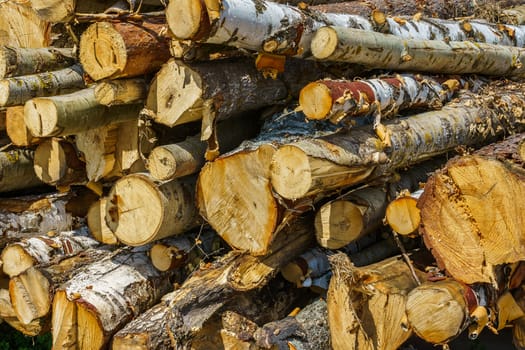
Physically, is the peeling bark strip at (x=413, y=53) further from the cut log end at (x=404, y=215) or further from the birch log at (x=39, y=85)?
the birch log at (x=39, y=85)

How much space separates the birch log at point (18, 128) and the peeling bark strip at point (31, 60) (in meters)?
0.24

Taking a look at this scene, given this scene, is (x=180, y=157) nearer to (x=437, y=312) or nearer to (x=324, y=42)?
(x=324, y=42)

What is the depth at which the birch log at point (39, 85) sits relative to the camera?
144 inches

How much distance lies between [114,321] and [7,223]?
1170 mm

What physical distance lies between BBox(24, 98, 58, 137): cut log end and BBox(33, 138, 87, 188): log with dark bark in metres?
0.55

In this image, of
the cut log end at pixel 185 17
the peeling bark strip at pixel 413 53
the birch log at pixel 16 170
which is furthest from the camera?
the birch log at pixel 16 170

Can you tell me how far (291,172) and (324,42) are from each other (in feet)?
2.93

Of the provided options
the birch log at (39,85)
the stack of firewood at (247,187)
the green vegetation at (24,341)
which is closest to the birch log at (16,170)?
the stack of firewood at (247,187)

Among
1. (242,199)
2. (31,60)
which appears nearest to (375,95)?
(242,199)

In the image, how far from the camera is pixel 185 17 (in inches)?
119

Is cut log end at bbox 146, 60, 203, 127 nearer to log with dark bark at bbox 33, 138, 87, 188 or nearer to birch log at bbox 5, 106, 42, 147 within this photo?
log with dark bark at bbox 33, 138, 87, 188

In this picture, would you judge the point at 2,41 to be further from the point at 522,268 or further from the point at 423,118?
the point at 522,268

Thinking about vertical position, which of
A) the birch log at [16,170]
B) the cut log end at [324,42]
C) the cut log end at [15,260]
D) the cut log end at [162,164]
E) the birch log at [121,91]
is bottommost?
the cut log end at [15,260]

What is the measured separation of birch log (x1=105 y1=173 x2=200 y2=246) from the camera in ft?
11.3
